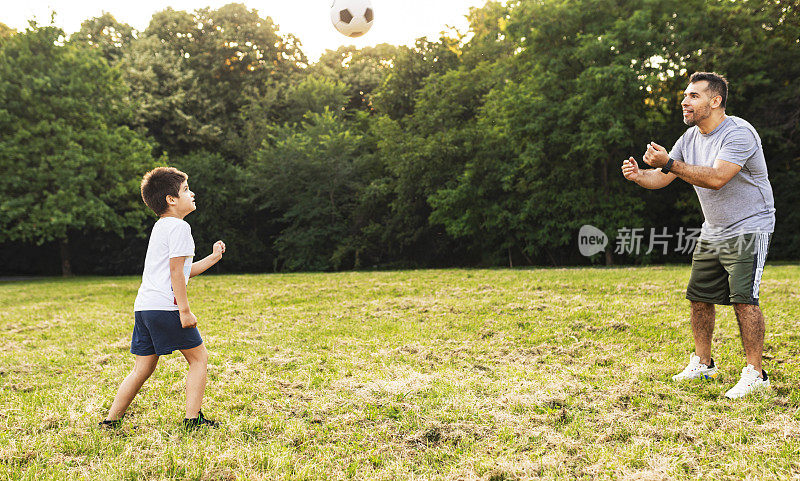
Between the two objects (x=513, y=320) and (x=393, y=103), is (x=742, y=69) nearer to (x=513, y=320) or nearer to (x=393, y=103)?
(x=393, y=103)

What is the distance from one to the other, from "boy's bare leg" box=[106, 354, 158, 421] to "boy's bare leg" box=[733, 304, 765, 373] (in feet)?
11.9

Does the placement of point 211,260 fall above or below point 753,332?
above

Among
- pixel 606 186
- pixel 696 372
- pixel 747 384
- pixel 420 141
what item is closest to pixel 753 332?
pixel 747 384

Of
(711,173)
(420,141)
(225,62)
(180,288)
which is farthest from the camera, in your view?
(225,62)

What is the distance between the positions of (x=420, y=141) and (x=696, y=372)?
16.2 meters

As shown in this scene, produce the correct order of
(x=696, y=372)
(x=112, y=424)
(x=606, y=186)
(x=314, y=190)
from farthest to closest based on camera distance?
1. (x=314, y=190)
2. (x=606, y=186)
3. (x=696, y=372)
4. (x=112, y=424)

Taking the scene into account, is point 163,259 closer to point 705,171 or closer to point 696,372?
point 705,171

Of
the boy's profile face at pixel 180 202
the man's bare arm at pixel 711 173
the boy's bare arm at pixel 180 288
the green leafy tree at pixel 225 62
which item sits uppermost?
the green leafy tree at pixel 225 62

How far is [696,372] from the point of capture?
3.66m

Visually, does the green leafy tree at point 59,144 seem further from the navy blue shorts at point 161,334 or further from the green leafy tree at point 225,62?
the navy blue shorts at point 161,334

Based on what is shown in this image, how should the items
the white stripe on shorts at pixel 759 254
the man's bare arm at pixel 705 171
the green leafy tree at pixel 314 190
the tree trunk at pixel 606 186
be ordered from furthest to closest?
the green leafy tree at pixel 314 190
the tree trunk at pixel 606 186
the white stripe on shorts at pixel 759 254
the man's bare arm at pixel 705 171

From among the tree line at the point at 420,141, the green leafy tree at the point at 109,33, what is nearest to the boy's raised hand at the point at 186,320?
the tree line at the point at 420,141

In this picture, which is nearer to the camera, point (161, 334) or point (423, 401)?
point (161, 334)

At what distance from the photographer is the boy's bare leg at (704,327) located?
145 inches
